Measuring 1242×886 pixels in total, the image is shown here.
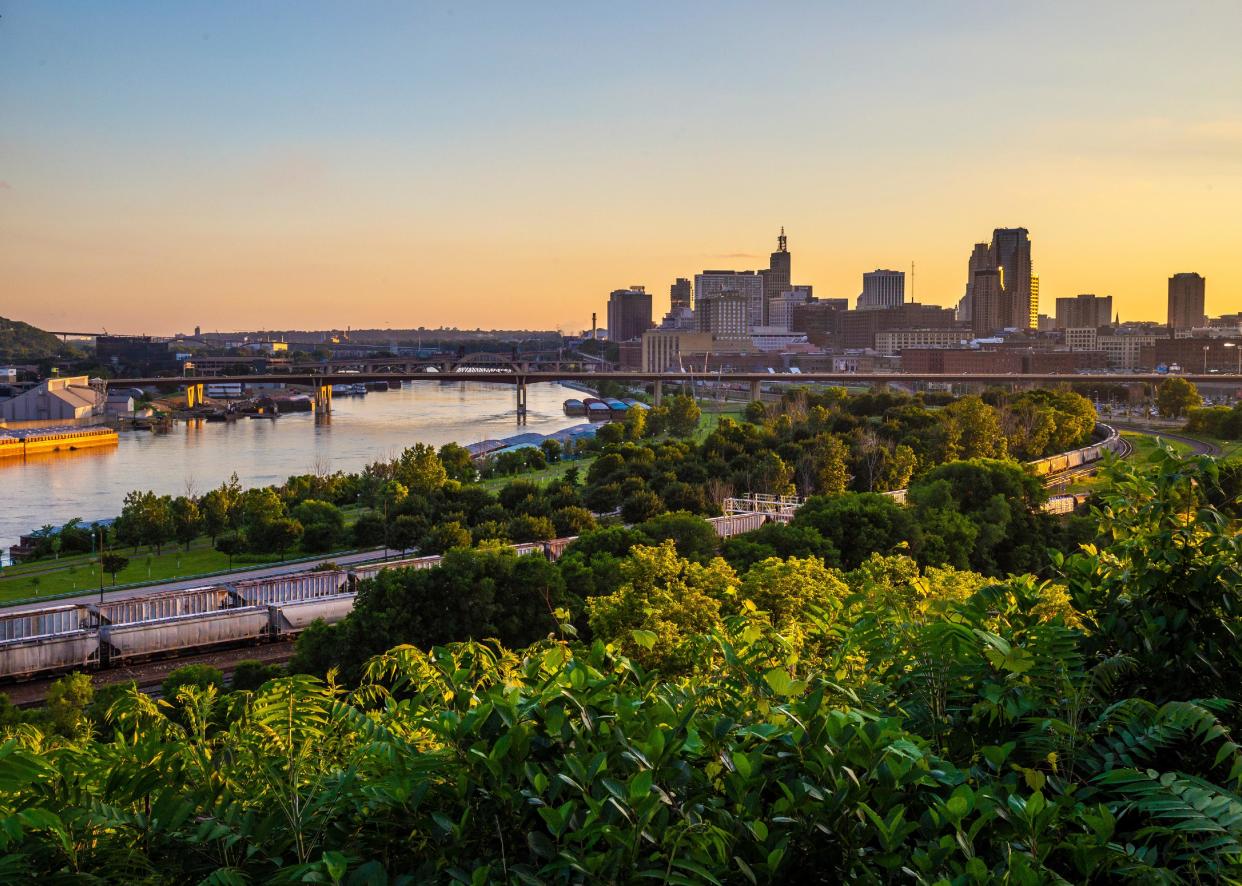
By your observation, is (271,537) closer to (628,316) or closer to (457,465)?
(457,465)

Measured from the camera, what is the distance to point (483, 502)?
1620 centimetres

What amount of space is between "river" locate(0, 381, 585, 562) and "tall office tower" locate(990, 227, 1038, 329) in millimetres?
62037

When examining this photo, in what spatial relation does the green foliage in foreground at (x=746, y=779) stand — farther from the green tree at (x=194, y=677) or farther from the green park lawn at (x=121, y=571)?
the green park lawn at (x=121, y=571)

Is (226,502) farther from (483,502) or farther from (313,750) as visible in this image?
(313,750)

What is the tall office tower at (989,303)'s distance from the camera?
337 feet

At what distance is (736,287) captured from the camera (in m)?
132

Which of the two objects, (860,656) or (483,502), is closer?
(860,656)

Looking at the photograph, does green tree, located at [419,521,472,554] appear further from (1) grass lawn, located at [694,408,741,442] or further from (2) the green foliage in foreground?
(1) grass lawn, located at [694,408,741,442]

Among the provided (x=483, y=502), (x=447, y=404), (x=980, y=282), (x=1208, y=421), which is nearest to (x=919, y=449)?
(x=483, y=502)

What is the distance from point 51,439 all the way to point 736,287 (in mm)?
103411

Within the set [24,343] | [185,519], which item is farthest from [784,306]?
[185,519]

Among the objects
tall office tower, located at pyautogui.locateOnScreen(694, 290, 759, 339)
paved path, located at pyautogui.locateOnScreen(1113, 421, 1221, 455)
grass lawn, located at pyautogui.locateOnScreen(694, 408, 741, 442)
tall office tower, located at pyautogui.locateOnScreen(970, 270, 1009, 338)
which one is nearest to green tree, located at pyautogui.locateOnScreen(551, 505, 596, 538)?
paved path, located at pyautogui.locateOnScreen(1113, 421, 1221, 455)

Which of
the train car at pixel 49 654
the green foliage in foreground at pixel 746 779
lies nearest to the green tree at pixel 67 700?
the train car at pixel 49 654

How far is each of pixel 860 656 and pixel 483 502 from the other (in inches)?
550
